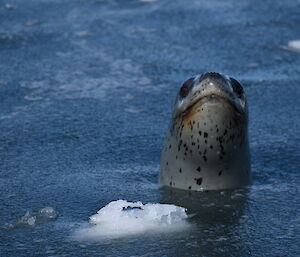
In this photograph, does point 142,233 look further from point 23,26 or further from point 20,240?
point 23,26

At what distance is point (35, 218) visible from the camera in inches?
159

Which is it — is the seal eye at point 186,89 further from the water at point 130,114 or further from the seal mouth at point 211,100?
the water at point 130,114

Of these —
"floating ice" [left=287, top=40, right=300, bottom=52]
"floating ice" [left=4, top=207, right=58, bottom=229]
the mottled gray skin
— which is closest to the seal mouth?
the mottled gray skin

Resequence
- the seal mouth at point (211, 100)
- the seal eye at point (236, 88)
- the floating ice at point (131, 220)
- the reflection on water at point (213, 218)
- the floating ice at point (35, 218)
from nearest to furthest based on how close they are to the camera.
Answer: the reflection on water at point (213, 218) → the floating ice at point (131, 220) → the floating ice at point (35, 218) → the seal mouth at point (211, 100) → the seal eye at point (236, 88)

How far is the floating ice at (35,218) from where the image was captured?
156 inches

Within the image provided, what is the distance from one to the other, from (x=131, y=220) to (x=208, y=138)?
0.69 metres

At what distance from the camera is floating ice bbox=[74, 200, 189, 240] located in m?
3.83

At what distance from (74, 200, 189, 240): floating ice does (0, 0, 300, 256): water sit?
55 millimetres

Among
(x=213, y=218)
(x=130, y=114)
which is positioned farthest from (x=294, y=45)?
(x=213, y=218)

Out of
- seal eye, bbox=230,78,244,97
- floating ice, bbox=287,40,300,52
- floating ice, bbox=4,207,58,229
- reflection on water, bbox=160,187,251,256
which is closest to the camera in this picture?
reflection on water, bbox=160,187,251,256

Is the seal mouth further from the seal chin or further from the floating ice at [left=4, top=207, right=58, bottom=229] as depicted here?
the floating ice at [left=4, top=207, right=58, bottom=229]

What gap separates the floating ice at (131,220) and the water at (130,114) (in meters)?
0.06

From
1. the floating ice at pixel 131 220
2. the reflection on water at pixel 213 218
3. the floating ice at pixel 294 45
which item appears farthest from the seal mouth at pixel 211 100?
the floating ice at pixel 294 45

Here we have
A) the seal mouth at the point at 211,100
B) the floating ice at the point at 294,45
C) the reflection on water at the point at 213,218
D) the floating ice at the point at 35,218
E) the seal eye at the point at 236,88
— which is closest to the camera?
the reflection on water at the point at 213,218
